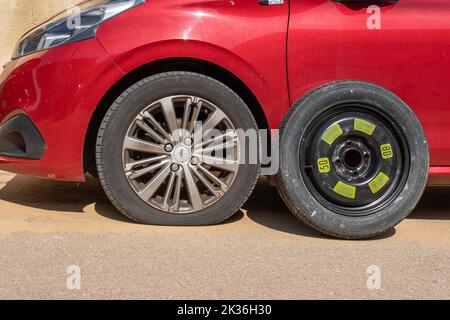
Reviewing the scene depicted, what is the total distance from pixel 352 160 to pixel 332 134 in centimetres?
22

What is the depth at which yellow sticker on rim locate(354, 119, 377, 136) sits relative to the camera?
166 inches

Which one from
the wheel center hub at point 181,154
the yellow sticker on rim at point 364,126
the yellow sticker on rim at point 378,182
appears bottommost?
the yellow sticker on rim at point 378,182

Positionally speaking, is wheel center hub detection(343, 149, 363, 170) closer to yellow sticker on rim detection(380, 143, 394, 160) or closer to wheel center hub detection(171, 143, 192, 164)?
yellow sticker on rim detection(380, 143, 394, 160)

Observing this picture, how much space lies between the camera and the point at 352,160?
4250mm

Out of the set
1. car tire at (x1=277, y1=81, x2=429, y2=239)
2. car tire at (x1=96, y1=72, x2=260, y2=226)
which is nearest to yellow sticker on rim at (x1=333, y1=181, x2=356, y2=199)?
car tire at (x1=277, y1=81, x2=429, y2=239)

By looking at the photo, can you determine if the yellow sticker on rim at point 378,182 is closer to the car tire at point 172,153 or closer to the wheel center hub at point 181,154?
the car tire at point 172,153

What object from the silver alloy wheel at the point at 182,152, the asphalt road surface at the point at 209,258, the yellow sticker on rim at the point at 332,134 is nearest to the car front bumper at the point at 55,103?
the silver alloy wheel at the point at 182,152

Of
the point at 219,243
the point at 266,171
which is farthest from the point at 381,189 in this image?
the point at 219,243

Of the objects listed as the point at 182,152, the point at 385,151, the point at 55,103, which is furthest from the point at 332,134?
the point at 55,103

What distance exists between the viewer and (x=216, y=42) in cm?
416

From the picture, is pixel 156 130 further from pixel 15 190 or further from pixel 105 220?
pixel 15 190

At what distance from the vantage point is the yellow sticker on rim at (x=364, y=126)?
421 cm

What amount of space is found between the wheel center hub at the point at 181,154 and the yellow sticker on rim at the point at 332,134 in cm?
85

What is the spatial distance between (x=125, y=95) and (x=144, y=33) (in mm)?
400
